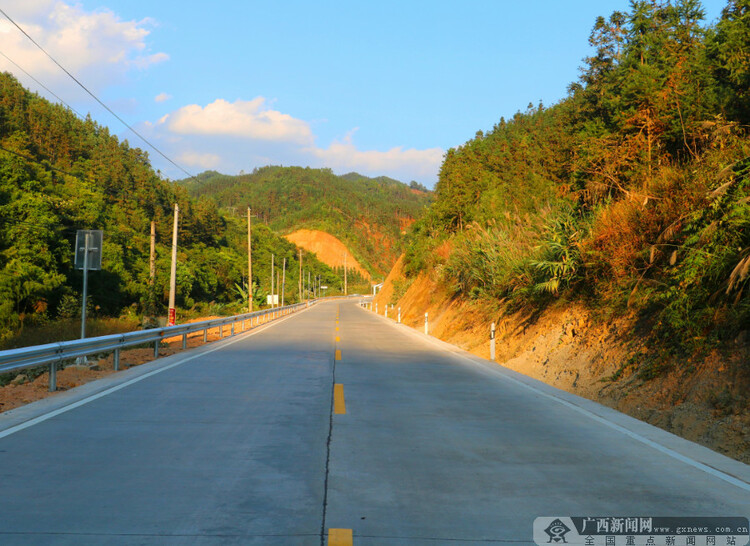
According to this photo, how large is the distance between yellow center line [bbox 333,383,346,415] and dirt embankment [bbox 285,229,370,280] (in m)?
174

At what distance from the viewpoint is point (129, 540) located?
400 cm

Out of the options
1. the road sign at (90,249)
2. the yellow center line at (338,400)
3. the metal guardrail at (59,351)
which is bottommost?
the yellow center line at (338,400)

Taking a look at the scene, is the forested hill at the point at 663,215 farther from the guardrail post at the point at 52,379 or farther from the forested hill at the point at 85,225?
the forested hill at the point at 85,225

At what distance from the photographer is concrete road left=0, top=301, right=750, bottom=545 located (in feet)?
14.2

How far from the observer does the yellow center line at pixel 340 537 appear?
4016 mm

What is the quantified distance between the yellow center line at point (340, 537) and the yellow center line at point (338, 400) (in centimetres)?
431

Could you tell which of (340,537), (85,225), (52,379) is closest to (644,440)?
(340,537)

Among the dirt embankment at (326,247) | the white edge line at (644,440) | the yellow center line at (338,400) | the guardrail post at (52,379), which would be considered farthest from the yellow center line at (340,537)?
the dirt embankment at (326,247)

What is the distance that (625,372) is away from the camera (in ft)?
37.3

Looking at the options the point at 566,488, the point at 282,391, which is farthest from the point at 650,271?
the point at 566,488

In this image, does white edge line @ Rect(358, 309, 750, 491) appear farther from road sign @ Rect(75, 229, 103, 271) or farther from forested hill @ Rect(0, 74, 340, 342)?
forested hill @ Rect(0, 74, 340, 342)

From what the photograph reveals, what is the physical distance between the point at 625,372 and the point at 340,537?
8692 mm

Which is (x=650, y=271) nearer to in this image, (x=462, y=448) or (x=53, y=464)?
(x=462, y=448)

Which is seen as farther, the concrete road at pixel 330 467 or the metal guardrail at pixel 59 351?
the metal guardrail at pixel 59 351
